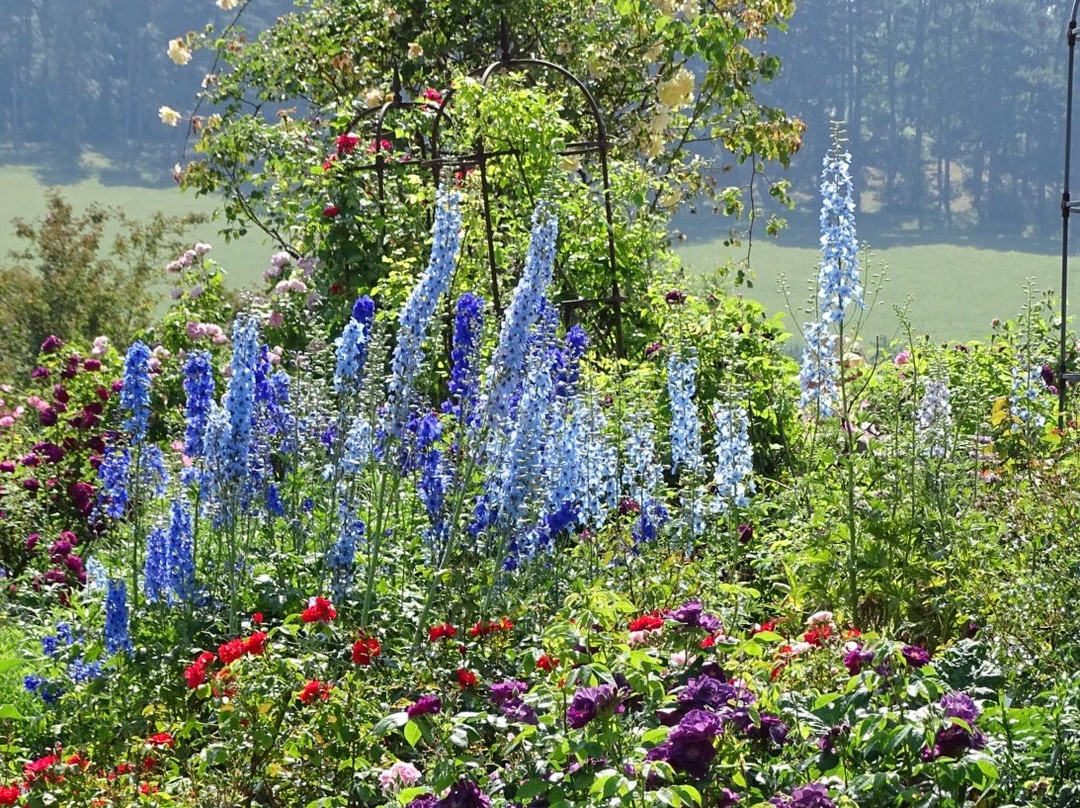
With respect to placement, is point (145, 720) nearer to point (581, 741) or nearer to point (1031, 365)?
point (581, 741)

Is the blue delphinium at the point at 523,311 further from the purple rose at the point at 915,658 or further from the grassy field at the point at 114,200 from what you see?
the grassy field at the point at 114,200

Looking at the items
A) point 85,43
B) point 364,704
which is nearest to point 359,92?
point 364,704

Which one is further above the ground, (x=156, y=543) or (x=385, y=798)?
(x=156, y=543)

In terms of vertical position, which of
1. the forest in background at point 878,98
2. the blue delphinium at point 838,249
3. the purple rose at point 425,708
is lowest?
the purple rose at point 425,708

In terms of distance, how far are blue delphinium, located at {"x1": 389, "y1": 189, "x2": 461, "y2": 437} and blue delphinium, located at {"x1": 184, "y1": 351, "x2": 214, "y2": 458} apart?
2.19ft

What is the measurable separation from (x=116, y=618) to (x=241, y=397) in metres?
0.83

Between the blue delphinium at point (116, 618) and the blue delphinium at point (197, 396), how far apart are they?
1.72 feet

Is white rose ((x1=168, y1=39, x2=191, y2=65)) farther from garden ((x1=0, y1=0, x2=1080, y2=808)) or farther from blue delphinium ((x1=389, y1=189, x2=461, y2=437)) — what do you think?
blue delphinium ((x1=389, y1=189, x2=461, y2=437))

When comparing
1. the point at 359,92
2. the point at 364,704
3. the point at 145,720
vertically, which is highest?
the point at 359,92

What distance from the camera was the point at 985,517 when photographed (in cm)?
412

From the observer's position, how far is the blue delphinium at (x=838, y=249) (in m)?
3.90

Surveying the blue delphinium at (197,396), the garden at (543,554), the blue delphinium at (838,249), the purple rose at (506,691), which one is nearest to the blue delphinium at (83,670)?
the garden at (543,554)

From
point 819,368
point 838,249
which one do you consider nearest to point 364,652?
point 838,249

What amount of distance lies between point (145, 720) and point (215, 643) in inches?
A: 20.2
